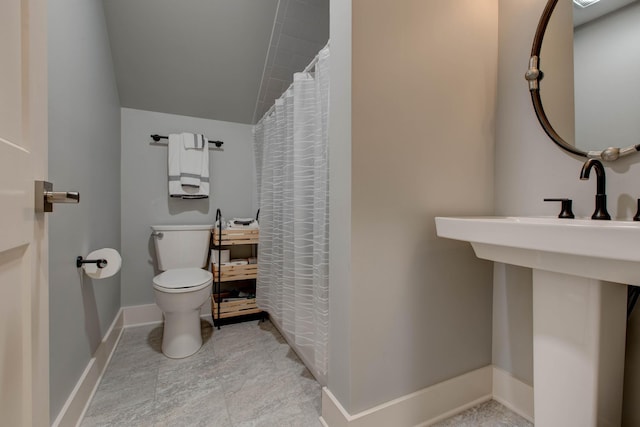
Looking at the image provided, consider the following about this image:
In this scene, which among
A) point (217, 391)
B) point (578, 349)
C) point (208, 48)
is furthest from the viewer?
point (208, 48)

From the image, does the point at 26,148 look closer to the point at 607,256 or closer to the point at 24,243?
the point at 24,243

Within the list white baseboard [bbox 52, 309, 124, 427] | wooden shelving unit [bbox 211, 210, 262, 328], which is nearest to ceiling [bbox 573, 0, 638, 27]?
wooden shelving unit [bbox 211, 210, 262, 328]

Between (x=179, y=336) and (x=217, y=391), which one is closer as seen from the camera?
(x=217, y=391)

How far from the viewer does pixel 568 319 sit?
0.82 meters

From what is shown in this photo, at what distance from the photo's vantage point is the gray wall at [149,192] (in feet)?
7.00

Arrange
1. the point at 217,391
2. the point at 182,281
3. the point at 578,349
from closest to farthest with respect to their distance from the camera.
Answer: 1. the point at 578,349
2. the point at 217,391
3. the point at 182,281

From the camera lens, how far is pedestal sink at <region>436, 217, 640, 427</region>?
0.72m

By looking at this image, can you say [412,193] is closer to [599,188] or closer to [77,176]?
[599,188]

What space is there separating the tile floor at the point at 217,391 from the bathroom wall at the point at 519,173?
1.09 feet

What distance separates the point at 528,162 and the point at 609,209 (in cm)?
33

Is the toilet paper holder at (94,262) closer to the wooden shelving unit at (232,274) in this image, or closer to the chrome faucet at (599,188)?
the wooden shelving unit at (232,274)

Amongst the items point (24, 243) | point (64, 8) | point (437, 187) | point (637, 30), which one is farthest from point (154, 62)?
point (637, 30)

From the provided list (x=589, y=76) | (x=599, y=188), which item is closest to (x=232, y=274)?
(x=599, y=188)

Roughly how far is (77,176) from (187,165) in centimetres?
101
